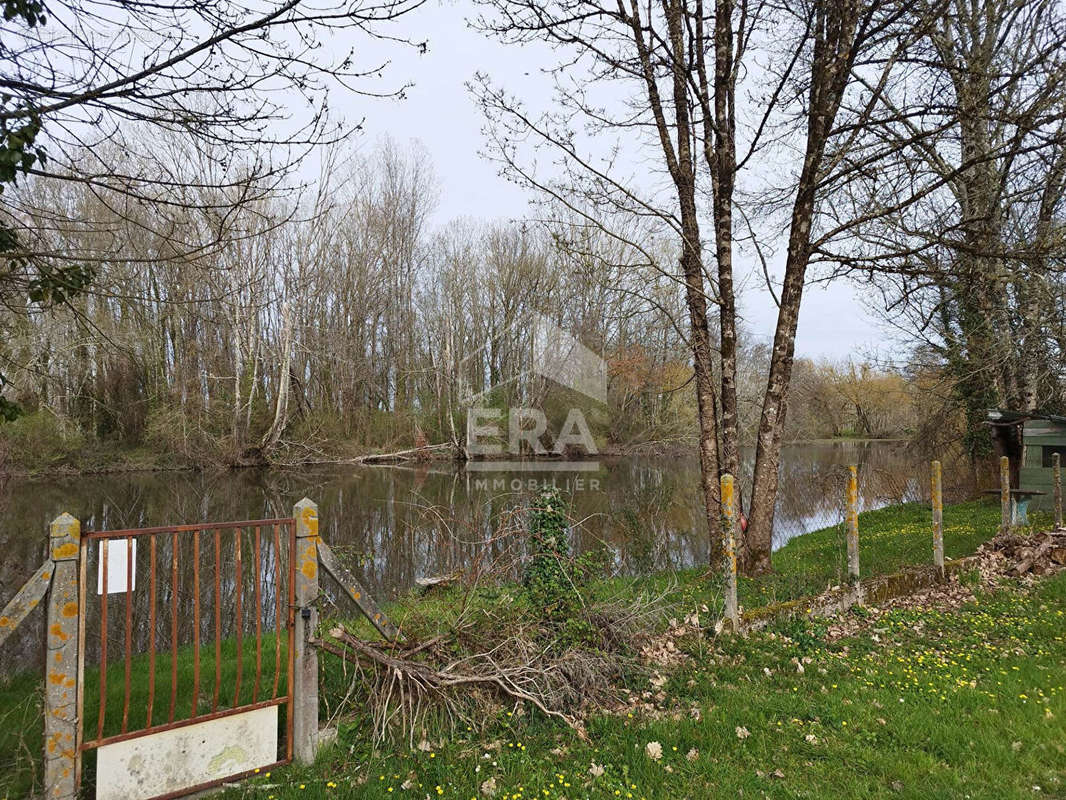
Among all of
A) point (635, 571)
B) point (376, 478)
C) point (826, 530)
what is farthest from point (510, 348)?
point (635, 571)

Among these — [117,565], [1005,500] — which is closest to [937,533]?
[1005,500]

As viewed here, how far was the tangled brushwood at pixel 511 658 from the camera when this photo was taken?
365 centimetres

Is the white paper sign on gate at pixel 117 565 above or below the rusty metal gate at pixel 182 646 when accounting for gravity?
above

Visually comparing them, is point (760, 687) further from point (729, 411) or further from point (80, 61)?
point (80, 61)

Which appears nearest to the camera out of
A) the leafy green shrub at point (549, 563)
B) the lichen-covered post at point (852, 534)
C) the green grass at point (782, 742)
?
the green grass at point (782, 742)

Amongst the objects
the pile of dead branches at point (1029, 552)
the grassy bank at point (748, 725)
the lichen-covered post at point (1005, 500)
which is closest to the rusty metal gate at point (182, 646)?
the grassy bank at point (748, 725)

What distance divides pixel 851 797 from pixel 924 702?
132 centimetres

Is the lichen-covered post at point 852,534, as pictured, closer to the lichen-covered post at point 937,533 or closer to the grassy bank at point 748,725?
the grassy bank at point 748,725

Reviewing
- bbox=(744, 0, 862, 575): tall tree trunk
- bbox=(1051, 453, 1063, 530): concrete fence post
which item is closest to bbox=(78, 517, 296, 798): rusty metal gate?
bbox=(744, 0, 862, 575): tall tree trunk

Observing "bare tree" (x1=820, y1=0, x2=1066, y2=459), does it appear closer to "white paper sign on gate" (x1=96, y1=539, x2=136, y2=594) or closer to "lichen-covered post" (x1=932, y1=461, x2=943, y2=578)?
"lichen-covered post" (x1=932, y1=461, x2=943, y2=578)

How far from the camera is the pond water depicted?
7.30 meters

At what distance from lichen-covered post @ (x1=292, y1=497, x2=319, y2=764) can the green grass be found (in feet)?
0.52

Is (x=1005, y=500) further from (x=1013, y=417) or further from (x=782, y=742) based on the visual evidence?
(x=782, y=742)

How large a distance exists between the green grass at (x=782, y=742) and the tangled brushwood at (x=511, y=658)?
0.52 feet
